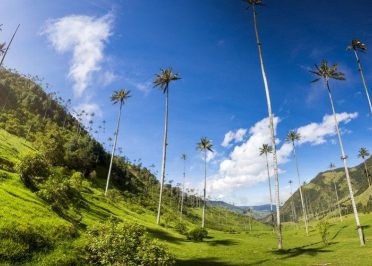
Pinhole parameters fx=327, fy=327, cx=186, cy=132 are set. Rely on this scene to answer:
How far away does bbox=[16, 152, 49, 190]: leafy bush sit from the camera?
133 ft

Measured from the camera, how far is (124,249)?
24.6 metres

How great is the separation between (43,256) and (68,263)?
182cm

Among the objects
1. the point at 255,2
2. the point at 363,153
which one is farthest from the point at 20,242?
the point at 363,153

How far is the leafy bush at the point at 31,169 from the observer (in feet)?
133

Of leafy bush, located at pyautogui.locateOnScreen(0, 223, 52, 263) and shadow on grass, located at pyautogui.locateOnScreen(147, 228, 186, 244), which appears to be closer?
leafy bush, located at pyautogui.locateOnScreen(0, 223, 52, 263)

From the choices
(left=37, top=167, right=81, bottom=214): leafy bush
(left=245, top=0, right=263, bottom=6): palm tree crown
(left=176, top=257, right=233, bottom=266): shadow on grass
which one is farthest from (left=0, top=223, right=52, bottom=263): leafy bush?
(left=245, top=0, right=263, bottom=6): palm tree crown

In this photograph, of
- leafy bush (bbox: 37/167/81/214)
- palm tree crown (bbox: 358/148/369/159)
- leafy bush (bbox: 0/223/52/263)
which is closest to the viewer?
leafy bush (bbox: 0/223/52/263)

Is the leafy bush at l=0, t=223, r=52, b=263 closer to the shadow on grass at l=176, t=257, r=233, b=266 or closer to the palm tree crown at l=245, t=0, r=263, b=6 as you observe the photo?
the shadow on grass at l=176, t=257, r=233, b=266

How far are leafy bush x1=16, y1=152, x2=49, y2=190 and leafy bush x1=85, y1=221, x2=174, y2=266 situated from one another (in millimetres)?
17771

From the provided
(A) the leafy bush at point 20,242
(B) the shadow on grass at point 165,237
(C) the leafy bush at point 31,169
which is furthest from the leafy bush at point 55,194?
(B) the shadow on grass at point 165,237

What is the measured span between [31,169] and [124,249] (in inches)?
937

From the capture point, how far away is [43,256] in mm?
22641

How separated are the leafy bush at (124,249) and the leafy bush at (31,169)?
1777 centimetres

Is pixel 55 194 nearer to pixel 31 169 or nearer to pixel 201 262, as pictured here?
pixel 31 169
